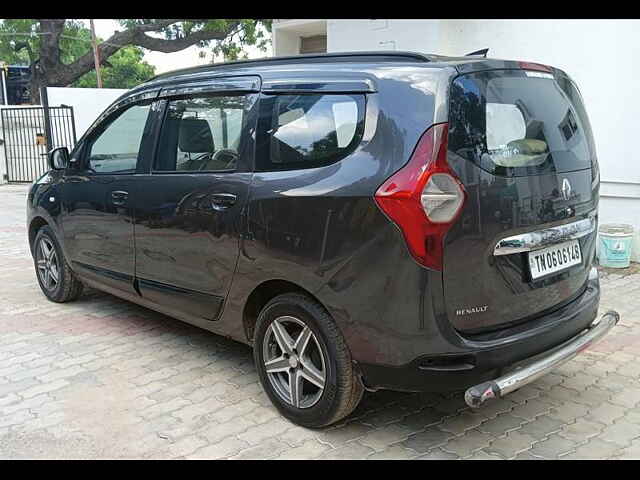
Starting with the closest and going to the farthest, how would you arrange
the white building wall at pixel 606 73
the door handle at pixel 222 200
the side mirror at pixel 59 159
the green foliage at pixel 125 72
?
the door handle at pixel 222 200 → the side mirror at pixel 59 159 → the white building wall at pixel 606 73 → the green foliage at pixel 125 72

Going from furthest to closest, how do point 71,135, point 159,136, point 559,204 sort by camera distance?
1. point 71,135
2. point 159,136
3. point 559,204

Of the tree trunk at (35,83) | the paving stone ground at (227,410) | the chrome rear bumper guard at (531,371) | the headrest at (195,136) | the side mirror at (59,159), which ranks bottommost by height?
the paving stone ground at (227,410)

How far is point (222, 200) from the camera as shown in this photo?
3414 millimetres

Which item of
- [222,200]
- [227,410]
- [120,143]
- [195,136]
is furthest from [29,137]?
[227,410]

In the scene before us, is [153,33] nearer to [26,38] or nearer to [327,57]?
[26,38]

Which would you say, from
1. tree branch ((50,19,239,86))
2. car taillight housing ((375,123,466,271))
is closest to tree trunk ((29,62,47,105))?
tree branch ((50,19,239,86))

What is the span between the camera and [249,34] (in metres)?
24.6

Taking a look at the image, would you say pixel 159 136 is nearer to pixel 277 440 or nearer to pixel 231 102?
Result: pixel 231 102

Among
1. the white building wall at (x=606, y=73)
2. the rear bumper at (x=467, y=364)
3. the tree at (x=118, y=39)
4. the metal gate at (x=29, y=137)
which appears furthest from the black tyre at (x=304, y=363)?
the tree at (x=118, y=39)

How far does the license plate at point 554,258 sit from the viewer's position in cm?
Answer: 291

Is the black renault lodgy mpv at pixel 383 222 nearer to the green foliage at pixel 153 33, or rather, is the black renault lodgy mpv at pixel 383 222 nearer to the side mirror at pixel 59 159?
the side mirror at pixel 59 159

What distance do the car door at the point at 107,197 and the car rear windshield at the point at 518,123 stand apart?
7.44 ft

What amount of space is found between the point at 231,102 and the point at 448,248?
165 cm
